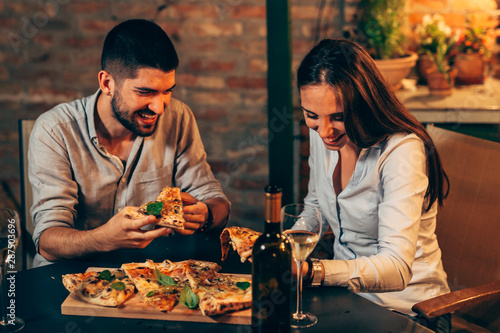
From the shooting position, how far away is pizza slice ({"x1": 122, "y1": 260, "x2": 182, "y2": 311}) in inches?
45.7

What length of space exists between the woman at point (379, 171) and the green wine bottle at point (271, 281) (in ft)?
1.14

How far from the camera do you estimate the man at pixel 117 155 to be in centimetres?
162

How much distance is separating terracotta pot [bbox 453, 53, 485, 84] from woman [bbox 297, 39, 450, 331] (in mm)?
1336

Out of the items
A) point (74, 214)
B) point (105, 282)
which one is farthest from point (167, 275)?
point (74, 214)

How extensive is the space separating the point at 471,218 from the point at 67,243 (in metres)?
1.24

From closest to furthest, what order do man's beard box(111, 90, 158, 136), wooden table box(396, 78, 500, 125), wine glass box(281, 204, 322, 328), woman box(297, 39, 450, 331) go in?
wine glass box(281, 204, 322, 328), woman box(297, 39, 450, 331), man's beard box(111, 90, 158, 136), wooden table box(396, 78, 500, 125)

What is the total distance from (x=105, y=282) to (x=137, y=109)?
686 millimetres

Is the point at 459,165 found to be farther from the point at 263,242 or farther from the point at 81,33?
the point at 81,33

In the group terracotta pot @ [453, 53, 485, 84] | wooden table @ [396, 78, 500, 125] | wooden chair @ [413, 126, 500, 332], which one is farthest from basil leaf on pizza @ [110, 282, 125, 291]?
terracotta pot @ [453, 53, 485, 84]

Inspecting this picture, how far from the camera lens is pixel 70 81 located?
250 centimetres

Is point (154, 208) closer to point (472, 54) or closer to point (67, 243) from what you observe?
point (67, 243)

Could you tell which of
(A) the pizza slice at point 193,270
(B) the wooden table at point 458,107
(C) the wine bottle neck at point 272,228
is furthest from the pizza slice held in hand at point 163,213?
(B) the wooden table at point 458,107

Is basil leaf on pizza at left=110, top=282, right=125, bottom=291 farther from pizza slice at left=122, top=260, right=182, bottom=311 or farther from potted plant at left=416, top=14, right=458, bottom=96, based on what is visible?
potted plant at left=416, top=14, right=458, bottom=96

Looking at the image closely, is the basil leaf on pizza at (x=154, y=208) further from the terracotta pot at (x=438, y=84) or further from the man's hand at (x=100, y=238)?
the terracotta pot at (x=438, y=84)
